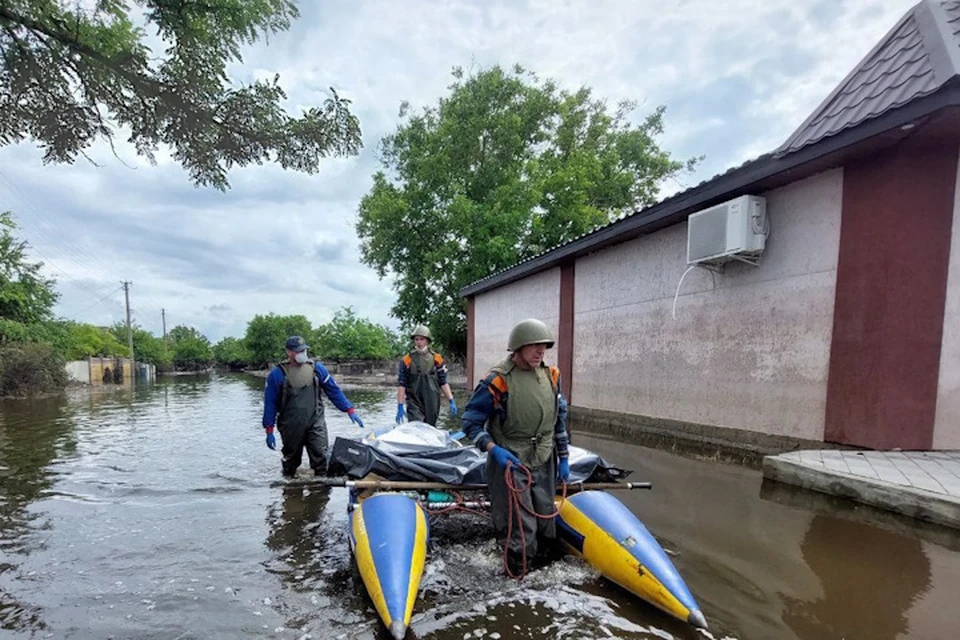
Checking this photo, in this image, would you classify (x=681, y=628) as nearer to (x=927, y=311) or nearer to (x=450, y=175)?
(x=927, y=311)

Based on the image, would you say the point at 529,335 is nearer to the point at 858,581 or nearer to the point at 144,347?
the point at 858,581

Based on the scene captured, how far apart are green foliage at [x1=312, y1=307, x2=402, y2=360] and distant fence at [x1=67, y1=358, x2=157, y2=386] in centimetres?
1707

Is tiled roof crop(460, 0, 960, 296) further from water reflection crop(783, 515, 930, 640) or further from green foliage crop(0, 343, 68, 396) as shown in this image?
green foliage crop(0, 343, 68, 396)

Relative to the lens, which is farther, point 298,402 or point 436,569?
point 298,402

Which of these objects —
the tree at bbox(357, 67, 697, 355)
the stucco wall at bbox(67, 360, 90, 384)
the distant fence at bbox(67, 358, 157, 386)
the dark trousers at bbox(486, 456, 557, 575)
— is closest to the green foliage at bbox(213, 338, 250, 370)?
the distant fence at bbox(67, 358, 157, 386)

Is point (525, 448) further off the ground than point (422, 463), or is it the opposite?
point (525, 448)

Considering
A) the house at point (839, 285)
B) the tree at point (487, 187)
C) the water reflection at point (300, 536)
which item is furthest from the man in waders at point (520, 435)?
the tree at point (487, 187)

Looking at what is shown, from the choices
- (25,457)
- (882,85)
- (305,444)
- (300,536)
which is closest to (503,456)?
(300,536)

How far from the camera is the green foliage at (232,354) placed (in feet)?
257

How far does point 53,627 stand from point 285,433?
315cm

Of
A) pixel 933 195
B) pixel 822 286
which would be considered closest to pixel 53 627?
pixel 822 286

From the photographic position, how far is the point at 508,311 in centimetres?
1493

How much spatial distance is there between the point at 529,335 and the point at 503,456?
89cm

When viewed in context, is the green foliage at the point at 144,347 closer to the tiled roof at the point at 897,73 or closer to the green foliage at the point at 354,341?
the green foliage at the point at 354,341
